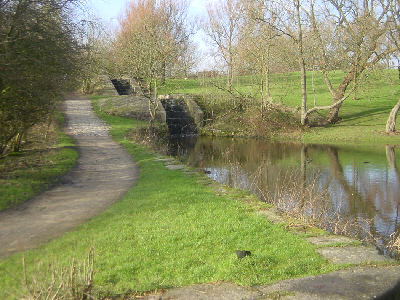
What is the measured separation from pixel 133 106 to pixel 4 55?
68.2 ft

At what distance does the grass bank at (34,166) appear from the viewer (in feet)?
34.4

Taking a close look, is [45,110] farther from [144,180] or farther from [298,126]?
[298,126]

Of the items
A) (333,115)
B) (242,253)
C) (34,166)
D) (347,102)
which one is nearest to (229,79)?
(333,115)

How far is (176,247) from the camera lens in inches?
276

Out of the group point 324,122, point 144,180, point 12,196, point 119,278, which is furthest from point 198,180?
point 324,122

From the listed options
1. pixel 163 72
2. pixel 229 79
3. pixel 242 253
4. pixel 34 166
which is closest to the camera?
pixel 242 253

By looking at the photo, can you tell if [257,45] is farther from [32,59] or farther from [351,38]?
[32,59]

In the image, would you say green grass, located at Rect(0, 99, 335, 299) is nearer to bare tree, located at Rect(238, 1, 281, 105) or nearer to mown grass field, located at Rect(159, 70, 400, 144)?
mown grass field, located at Rect(159, 70, 400, 144)

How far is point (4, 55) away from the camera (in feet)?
34.1

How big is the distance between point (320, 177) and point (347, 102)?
72.6ft

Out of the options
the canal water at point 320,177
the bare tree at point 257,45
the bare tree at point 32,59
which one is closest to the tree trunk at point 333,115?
the bare tree at point 257,45

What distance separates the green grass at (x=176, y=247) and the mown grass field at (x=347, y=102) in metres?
16.4

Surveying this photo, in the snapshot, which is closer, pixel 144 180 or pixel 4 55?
pixel 4 55

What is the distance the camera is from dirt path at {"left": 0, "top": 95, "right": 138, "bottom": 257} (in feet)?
24.9
